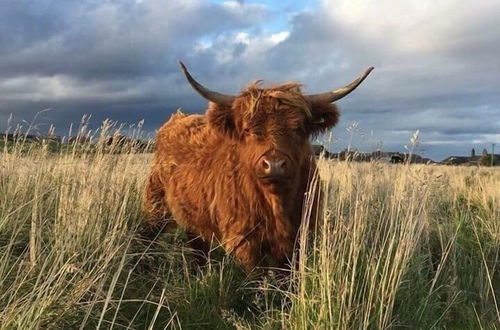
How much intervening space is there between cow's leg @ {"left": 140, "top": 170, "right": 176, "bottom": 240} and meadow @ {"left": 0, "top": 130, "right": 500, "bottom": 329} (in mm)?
200

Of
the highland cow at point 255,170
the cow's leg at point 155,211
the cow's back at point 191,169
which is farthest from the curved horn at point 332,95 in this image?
the cow's leg at point 155,211

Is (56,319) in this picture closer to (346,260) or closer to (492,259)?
(346,260)

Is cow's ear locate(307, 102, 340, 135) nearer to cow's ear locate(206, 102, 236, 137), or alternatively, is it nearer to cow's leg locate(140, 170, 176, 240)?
cow's ear locate(206, 102, 236, 137)

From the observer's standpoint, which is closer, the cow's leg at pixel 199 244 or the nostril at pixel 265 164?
the nostril at pixel 265 164

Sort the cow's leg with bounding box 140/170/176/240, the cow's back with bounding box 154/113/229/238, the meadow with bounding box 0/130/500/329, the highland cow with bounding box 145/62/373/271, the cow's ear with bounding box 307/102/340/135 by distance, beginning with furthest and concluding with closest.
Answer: the cow's leg with bounding box 140/170/176/240 → the cow's back with bounding box 154/113/229/238 → the cow's ear with bounding box 307/102/340/135 → the highland cow with bounding box 145/62/373/271 → the meadow with bounding box 0/130/500/329

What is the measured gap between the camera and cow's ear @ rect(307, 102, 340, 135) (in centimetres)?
578

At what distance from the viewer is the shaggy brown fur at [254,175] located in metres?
5.18

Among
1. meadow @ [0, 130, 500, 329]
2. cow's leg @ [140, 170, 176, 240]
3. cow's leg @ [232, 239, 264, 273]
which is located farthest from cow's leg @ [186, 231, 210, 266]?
cow's leg @ [232, 239, 264, 273]

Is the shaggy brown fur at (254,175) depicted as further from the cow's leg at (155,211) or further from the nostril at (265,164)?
the cow's leg at (155,211)

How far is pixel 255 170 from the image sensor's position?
200 inches

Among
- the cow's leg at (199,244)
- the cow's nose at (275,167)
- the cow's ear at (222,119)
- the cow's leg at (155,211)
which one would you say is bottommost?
the cow's leg at (199,244)

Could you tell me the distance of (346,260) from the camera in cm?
423

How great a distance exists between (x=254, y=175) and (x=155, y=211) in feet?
7.85

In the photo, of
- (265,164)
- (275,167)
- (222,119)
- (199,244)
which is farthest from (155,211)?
(275,167)
